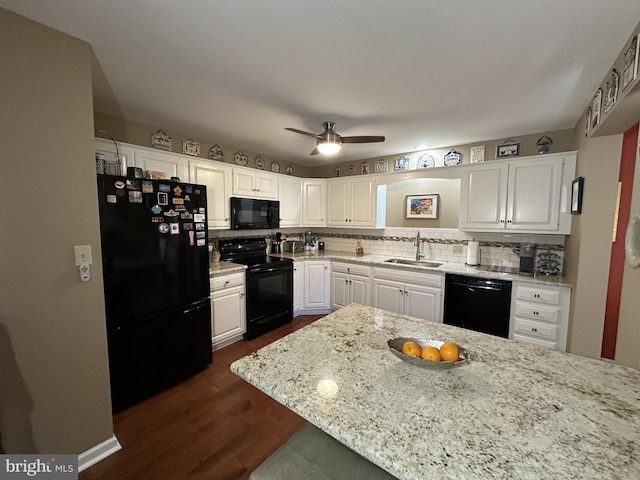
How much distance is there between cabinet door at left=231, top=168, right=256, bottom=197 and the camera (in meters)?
3.27

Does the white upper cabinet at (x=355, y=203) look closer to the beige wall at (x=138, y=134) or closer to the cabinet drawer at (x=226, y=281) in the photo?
the beige wall at (x=138, y=134)

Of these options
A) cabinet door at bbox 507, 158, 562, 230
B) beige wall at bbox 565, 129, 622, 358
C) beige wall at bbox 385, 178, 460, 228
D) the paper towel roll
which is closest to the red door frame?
beige wall at bbox 565, 129, 622, 358

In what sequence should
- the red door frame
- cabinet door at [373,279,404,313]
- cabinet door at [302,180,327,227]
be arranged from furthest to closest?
cabinet door at [302,180,327,227] < cabinet door at [373,279,404,313] < the red door frame

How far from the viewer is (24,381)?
1.33m

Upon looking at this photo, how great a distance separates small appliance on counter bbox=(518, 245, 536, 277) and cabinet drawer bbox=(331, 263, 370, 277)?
1.70 meters

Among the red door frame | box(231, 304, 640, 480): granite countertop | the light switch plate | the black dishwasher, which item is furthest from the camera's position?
the black dishwasher

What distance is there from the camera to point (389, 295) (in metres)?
3.35

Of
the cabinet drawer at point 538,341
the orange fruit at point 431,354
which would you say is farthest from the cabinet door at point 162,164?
the cabinet drawer at point 538,341

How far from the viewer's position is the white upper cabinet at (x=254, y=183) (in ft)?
10.8

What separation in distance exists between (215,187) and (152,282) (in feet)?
4.61

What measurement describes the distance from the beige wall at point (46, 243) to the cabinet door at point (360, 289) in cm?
277

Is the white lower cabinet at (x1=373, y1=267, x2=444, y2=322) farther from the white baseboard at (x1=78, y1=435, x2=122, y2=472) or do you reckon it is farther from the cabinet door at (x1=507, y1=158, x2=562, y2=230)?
the white baseboard at (x1=78, y1=435, x2=122, y2=472)

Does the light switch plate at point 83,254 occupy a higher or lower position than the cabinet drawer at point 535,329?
higher

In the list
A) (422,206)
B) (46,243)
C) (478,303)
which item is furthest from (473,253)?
(46,243)
